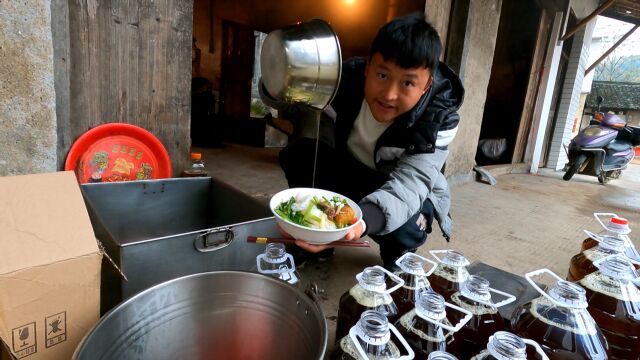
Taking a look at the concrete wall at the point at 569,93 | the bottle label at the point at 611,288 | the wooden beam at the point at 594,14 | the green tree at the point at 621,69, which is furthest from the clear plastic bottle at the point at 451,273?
the green tree at the point at 621,69

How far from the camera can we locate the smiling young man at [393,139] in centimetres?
138

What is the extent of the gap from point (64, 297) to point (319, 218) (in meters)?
0.65

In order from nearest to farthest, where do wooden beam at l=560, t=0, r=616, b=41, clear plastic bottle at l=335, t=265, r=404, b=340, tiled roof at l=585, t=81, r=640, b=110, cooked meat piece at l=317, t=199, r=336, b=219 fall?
clear plastic bottle at l=335, t=265, r=404, b=340, cooked meat piece at l=317, t=199, r=336, b=219, wooden beam at l=560, t=0, r=616, b=41, tiled roof at l=585, t=81, r=640, b=110

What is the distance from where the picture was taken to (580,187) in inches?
218

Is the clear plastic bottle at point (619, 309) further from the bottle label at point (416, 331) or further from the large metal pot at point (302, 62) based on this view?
the large metal pot at point (302, 62)

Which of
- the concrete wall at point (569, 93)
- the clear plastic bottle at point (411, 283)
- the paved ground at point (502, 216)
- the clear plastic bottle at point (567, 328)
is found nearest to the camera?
the clear plastic bottle at point (567, 328)

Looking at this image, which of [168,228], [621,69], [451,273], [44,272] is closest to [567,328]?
[451,273]

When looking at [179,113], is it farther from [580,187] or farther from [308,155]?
[580,187]

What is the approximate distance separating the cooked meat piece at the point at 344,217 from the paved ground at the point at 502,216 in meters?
0.43

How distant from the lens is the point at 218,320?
94 centimetres

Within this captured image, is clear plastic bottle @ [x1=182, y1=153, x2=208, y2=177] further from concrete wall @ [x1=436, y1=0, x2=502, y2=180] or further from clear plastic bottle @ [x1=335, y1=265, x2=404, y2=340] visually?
concrete wall @ [x1=436, y1=0, x2=502, y2=180]

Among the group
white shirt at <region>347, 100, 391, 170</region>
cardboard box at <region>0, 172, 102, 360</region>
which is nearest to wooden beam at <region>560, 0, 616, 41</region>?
white shirt at <region>347, 100, 391, 170</region>

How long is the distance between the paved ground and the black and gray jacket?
1.60 ft

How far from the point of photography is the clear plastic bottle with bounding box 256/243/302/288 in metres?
1.13
